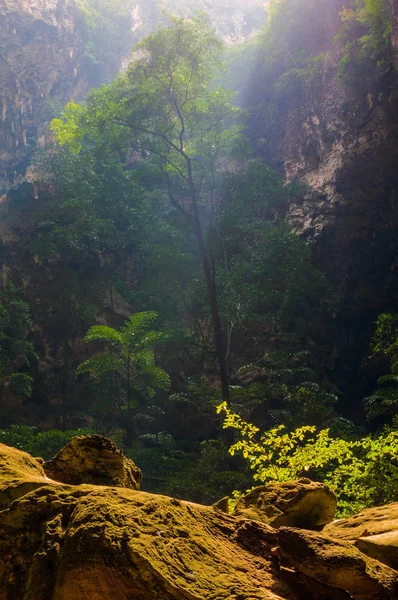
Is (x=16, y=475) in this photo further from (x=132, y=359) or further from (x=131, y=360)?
(x=131, y=360)

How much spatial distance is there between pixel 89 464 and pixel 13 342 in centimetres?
1032

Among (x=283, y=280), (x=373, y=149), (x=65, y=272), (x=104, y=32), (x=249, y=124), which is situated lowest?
(x=283, y=280)

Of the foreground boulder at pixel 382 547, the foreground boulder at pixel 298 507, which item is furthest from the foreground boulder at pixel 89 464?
the foreground boulder at pixel 382 547

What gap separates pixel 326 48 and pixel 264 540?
22107 millimetres

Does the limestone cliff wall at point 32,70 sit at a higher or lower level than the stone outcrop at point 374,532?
higher

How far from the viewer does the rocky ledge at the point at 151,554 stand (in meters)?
2.05

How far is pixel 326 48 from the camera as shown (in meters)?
20.7

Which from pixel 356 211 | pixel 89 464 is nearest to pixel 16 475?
pixel 89 464

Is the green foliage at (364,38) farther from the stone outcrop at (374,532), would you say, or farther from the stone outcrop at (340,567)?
the stone outcrop at (340,567)

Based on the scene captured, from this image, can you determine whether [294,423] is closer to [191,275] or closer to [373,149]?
[191,275]

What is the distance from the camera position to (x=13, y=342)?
1295 centimetres

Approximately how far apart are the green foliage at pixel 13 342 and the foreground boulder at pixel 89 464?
9.07m

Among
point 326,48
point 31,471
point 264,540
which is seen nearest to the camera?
point 264,540

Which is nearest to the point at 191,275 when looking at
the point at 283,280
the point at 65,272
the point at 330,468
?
the point at 283,280
